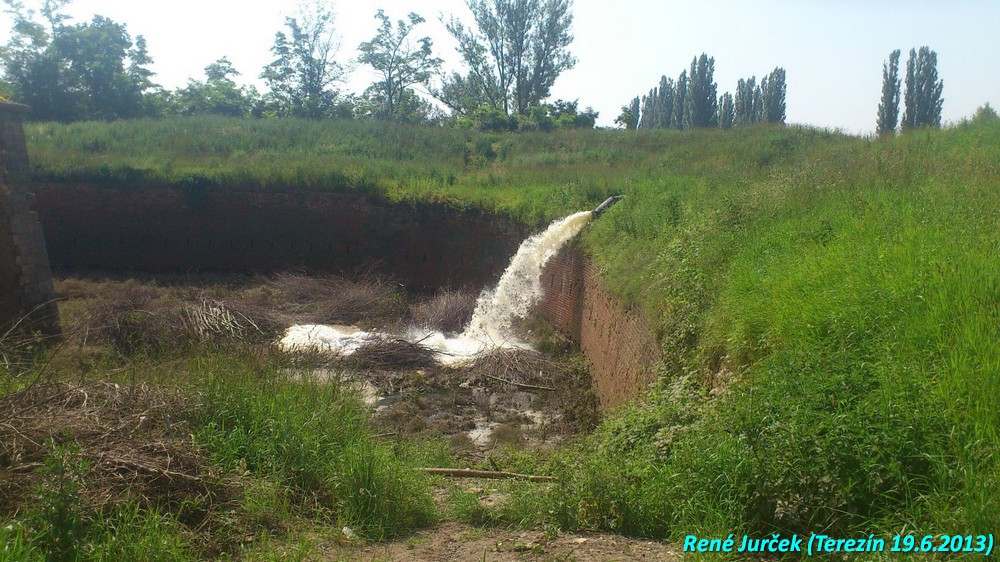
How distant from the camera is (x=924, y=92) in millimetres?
30906

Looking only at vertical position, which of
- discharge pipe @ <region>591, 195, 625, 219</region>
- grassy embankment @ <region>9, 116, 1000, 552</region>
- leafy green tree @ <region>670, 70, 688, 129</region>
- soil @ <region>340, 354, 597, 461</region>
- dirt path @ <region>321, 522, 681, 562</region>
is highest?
leafy green tree @ <region>670, 70, 688, 129</region>

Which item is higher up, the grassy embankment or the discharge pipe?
the discharge pipe

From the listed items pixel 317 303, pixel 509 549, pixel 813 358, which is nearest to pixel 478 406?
pixel 317 303

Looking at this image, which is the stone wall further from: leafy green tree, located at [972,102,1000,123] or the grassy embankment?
leafy green tree, located at [972,102,1000,123]

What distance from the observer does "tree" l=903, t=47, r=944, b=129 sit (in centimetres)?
3066

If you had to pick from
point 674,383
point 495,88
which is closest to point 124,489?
point 674,383

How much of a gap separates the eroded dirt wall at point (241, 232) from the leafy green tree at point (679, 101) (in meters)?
35.2

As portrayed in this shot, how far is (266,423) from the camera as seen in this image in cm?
576

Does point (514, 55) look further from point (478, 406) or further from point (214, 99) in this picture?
point (478, 406)

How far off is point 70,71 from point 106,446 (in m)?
46.8

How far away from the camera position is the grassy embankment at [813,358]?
388 centimetres

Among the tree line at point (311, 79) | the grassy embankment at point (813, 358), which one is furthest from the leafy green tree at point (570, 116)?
the grassy embankment at point (813, 358)

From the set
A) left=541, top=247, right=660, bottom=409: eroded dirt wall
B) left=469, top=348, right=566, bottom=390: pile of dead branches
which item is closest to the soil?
left=469, top=348, right=566, bottom=390: pile of dead branches

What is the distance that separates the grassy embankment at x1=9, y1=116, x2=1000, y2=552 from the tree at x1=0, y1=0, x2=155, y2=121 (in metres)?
40.3
